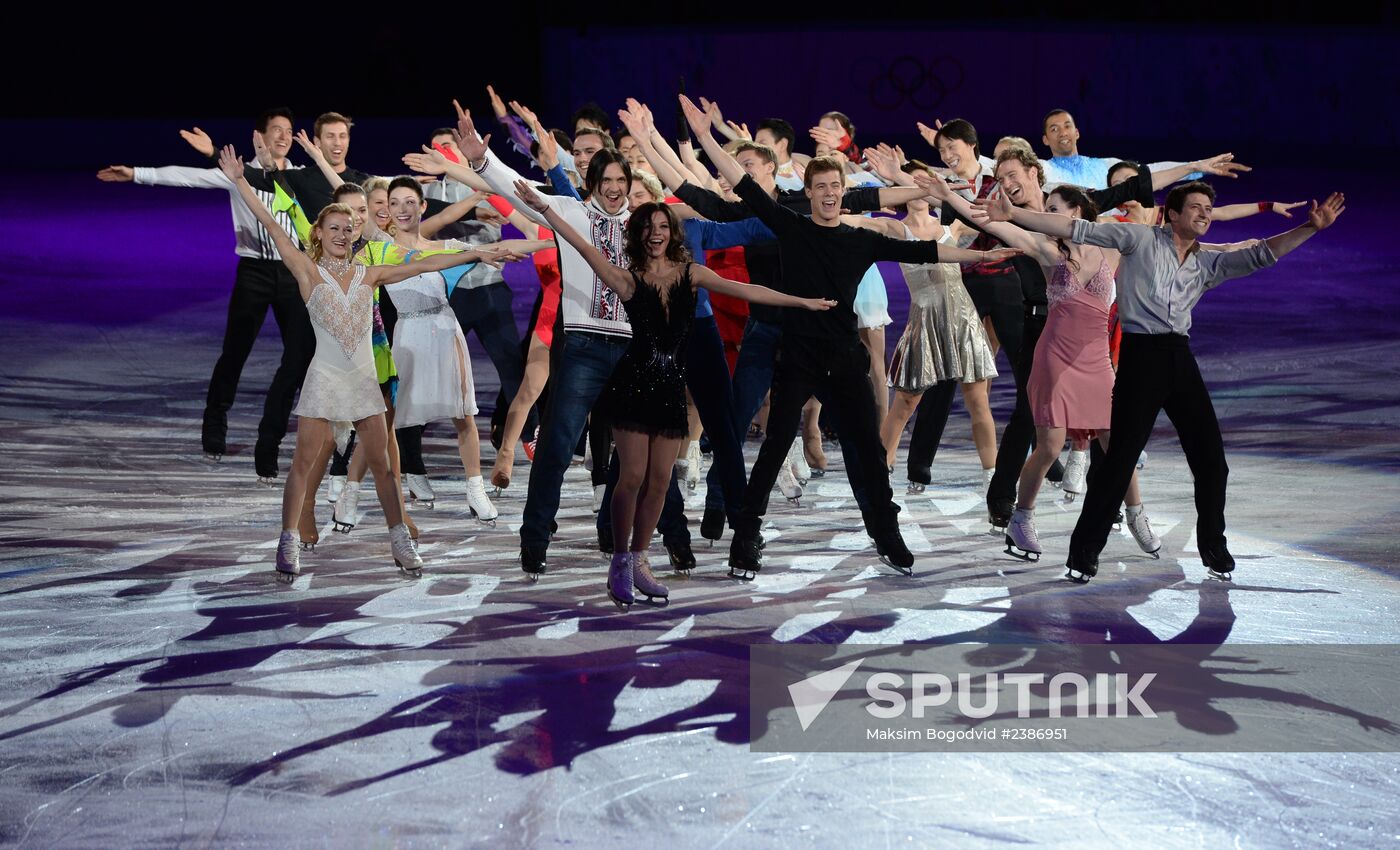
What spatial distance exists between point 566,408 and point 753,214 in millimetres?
1105

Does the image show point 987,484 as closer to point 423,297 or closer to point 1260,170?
point 423,297

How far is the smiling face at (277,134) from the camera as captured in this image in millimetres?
8125

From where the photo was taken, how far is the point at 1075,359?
620cm

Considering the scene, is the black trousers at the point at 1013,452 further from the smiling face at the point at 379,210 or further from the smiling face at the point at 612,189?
the smiling face at the point at 379,210

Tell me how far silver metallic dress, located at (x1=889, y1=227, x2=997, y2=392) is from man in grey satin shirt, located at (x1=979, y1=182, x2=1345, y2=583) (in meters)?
1.55

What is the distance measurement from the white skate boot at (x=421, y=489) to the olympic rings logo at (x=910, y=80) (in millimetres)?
13038

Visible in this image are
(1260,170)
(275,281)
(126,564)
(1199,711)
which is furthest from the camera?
(1260,170)

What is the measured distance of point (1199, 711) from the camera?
4387 millimetres

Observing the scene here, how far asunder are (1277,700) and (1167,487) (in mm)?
3118

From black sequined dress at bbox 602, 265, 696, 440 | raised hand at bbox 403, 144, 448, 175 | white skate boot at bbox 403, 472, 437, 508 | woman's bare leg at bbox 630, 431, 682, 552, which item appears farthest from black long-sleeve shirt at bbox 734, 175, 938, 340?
white skate boot at bbox 403, 472, 437, 508

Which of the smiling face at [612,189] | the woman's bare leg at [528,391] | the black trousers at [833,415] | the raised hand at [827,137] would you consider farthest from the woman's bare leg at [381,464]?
the raised hand at [827,137]

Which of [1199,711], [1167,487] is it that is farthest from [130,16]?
[1199,711]

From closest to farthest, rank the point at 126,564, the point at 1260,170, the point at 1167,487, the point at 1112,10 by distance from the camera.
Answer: the point at 126,564 < the point at 1167,487 < the point at 1260,170 < the point at 1112,10

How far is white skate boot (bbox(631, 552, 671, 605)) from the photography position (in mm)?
5491
